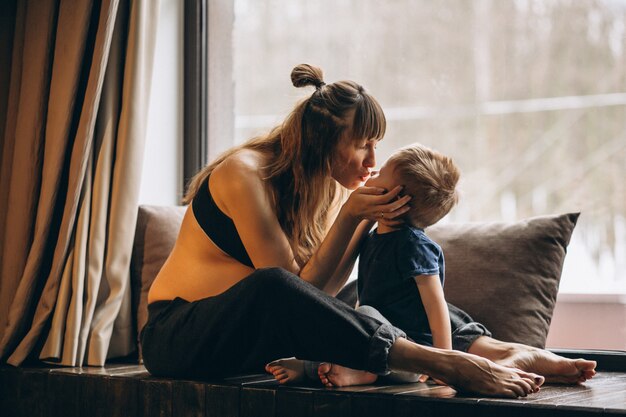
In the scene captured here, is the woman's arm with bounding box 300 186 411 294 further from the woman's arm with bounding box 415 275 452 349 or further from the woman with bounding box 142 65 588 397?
the woman's arm with bounding box 415 275 452 349

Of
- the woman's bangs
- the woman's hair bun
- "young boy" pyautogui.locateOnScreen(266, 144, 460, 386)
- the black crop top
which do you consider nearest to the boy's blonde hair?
"young boy" pyautogui.locateOnScreen(266, 144, 460, 386)

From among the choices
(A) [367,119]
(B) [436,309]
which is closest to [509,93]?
(A) [367,119]

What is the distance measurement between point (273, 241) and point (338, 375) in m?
0.38

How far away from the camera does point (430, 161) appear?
197 cm

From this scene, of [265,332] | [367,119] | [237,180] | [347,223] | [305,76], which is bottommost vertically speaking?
[265,332]

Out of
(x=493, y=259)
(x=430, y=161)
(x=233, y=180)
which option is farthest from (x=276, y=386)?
(x=493, y=259)

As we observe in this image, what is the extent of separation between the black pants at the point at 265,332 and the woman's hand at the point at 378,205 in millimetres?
285

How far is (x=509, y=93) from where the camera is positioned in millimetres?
2639

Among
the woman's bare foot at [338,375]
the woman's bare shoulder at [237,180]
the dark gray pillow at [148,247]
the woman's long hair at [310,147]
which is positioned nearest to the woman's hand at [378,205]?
the woman's long hair at [310,147]

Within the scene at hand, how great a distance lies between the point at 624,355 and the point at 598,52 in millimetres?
931

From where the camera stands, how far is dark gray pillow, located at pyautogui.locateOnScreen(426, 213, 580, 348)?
7.25 ft

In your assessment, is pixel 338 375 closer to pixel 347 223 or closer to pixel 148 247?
pixel 347 223

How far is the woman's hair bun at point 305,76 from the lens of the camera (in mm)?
2098

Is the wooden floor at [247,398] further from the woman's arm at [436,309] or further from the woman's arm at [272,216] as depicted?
the woman's arm at [272,216]
